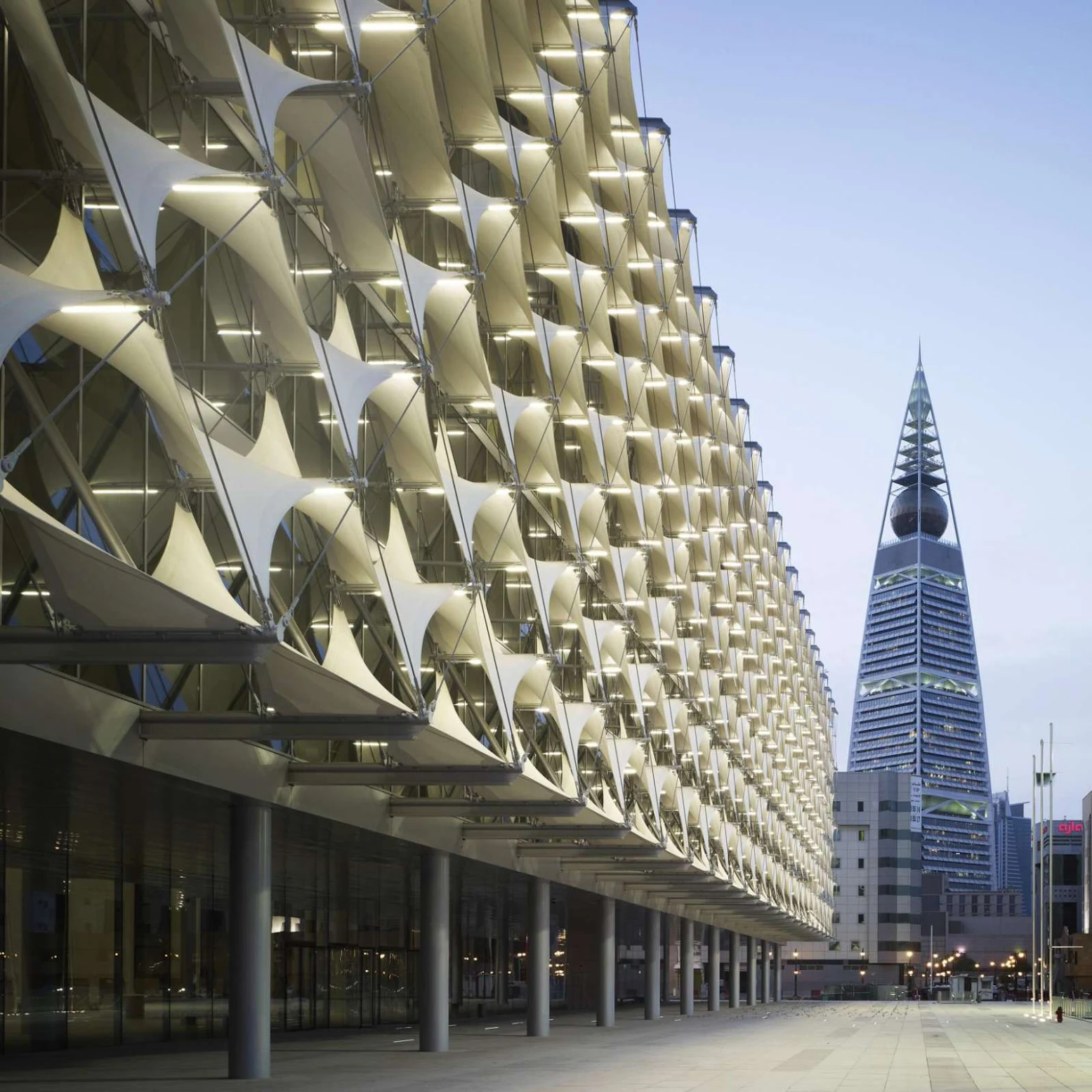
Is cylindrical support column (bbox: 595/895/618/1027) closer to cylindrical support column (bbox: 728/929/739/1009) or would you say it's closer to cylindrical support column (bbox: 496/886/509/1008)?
cylindrical support column (bbox: 496/886/509/1008)

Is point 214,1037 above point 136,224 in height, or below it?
below

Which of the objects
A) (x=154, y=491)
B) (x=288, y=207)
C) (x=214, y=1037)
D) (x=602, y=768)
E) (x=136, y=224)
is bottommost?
(x=214, y=1037)

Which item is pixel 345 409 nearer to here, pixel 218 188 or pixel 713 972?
pixel 218 188

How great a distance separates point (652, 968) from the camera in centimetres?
5894

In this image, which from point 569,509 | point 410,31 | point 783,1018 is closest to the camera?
point 410,31

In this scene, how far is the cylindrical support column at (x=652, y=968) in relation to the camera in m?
58.1

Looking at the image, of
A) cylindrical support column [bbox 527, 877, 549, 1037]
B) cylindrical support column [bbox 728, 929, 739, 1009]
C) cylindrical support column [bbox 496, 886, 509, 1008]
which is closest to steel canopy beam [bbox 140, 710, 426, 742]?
cylindrical support column [bbox 527, 877, 549, 1037]

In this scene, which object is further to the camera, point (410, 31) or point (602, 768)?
point (602, 768)

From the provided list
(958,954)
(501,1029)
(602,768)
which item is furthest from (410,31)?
(958,954)

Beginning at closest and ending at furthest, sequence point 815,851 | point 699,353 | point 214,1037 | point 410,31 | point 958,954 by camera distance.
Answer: point 410,31, point 214,1037, point 699,353, point 815,851, point 958,954

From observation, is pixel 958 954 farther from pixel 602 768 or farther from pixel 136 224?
pixel 136 224

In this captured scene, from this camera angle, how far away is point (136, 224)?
15.5m

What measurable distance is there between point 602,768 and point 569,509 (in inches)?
321

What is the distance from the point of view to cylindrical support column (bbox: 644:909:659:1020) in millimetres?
58125
